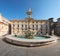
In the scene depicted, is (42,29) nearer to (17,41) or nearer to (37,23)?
(37,23)

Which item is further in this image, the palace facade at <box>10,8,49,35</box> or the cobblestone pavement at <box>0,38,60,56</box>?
the palace facade at <box>10,8,49,35</box>

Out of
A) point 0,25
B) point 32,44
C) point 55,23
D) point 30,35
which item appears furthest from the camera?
point 55,23

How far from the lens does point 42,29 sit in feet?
96.6

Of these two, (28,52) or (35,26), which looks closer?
(28,52)

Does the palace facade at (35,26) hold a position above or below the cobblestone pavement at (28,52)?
above

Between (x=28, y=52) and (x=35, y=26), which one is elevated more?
(x=35, y=26)

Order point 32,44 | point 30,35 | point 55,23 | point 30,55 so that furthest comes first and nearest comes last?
point 55,23 → point 30,35 → point 32,44 → point 30,55

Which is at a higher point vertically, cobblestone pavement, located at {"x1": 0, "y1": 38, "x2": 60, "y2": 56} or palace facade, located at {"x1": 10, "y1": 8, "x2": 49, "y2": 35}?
palace facade, located at {"x1": 10, "y1": 8, "x2": 49, "y2": 35}

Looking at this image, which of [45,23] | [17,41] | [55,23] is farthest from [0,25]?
[55,23]

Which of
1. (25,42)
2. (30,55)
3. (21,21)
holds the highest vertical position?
(21,21)

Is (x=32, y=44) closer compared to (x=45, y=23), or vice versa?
(x=32, y=44)

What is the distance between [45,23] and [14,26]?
1167cm

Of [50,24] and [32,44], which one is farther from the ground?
[50,24]

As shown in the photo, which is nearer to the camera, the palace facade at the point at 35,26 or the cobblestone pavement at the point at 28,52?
the cobblestone pavement at the point at 28,52
